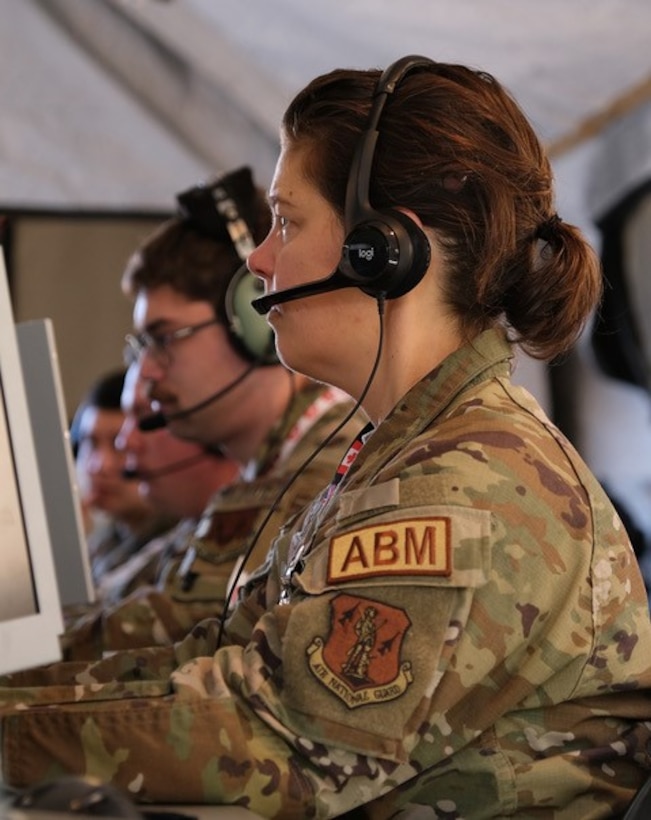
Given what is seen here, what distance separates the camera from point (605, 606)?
1.19 m

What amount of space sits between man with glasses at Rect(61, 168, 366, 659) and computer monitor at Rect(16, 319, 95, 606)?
0.13 m

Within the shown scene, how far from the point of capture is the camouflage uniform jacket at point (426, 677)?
1.08m

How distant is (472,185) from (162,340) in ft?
3.64

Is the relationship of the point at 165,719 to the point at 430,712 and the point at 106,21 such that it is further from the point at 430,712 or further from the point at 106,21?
the point at 106,21

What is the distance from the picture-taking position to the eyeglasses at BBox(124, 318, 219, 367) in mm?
2326

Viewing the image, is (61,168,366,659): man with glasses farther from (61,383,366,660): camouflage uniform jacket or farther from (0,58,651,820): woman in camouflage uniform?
(0,58,651,820): woman in camouflage uniform

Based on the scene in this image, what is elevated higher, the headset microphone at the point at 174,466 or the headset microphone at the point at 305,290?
the headset microphone at the point at 305,290

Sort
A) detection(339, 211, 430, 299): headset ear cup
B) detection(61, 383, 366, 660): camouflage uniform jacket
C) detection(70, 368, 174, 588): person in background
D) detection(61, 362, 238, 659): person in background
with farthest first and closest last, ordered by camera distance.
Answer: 1. detection(70, 368, 174, 588): person in background
2. detection(61, 362, 238, 659): person in background
3. detection(61, 383, 366, 660): camouflage uniform jacket
4. detection(339, 211, 430, 299): headset ear cup

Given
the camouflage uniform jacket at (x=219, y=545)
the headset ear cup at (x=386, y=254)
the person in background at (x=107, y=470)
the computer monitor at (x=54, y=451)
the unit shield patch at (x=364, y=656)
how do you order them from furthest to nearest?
1. the person in background at (x=107, y=470)
2. the camouflage uniform jacket at (x=219, y=545)
3. the computer monitor at (x=54, y=451)
4. the headset ear cup at (x=386, y=254)
5. the unit shield patch at (x=364, y=656)

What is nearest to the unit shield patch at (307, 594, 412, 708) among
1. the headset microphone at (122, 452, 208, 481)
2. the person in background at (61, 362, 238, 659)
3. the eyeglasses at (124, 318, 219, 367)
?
the eyeglasses at (124, 318, 219, 367)

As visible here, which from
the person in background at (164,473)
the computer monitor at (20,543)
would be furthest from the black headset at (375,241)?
the person in background at (164,473)

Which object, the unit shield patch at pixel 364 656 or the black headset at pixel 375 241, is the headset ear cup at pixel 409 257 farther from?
the unit shield patch at pixel 364 656

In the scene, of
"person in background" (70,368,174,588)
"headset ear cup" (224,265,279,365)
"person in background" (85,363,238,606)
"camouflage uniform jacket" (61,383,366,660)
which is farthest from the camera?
"person in background" (70,368,174,588)

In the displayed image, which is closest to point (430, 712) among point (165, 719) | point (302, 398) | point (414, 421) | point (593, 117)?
point (165, 719)
